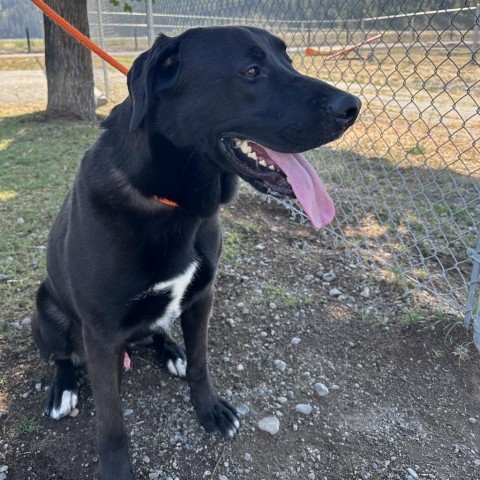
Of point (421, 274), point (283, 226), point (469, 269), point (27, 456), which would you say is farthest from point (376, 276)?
point (27, 456)

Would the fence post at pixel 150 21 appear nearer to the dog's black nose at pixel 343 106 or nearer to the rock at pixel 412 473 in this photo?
the dog's black nose at pixel 343 106

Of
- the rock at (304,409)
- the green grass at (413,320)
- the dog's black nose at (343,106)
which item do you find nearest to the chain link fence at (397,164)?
the green grass at (413,320)

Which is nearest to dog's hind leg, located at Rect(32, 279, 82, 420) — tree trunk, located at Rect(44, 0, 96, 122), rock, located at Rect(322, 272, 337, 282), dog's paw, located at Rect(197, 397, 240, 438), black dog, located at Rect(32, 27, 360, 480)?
black dog, located at Rect(32, 27, 360, 480)

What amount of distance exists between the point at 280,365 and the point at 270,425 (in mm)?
356

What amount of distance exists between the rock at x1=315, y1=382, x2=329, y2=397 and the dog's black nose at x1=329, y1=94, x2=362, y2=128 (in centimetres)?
123

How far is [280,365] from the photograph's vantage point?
2271 mm

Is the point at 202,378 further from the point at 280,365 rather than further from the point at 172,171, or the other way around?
the point at 172,171

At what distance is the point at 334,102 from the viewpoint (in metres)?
1.45

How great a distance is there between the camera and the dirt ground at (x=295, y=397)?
1816 millimetres

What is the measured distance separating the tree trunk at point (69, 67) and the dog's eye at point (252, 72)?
17.0ft

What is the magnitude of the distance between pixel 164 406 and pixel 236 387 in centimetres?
33

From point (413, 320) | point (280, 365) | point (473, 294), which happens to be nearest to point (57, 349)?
point (280, 365)

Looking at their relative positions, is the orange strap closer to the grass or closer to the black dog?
the black dog

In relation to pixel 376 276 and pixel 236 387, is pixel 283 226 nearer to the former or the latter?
pixel 376 276
